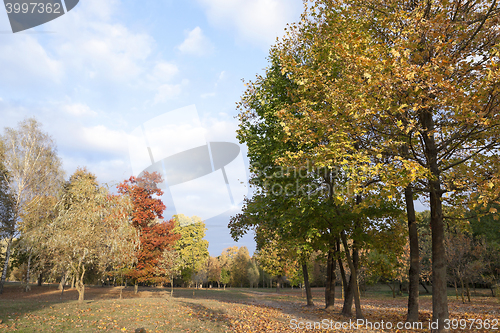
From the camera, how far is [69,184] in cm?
3772

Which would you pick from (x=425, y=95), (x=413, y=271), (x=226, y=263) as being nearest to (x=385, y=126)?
(x=425, y=95)

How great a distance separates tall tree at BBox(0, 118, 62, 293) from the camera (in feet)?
89.4

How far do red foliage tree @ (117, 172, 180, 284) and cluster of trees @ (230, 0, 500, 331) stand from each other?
11.9 metres

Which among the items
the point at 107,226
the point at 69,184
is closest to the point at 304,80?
the point at 107,226

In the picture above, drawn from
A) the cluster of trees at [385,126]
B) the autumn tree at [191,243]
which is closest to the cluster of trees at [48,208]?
the cluster of trees at [385,126]

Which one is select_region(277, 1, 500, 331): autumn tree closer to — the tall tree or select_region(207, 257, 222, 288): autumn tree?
the tall tree

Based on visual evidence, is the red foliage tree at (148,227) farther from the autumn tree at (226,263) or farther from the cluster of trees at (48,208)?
the autumn tree at (226,263)

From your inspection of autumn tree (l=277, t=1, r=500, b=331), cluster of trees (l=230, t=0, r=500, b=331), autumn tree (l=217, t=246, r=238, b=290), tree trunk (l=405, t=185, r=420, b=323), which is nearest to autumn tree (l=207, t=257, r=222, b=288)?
autumn tree (l=217, t=246, r=238, b=290)

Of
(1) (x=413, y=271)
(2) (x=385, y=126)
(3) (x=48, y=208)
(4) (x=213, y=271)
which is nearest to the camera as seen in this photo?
(2) (x=385, y=126)

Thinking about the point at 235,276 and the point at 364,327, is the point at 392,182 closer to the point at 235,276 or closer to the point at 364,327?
the point at 364,327

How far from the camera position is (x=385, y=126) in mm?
10500

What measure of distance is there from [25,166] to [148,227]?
13.4 metres

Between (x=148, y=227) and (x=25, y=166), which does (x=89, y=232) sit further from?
(x=25, y=166)

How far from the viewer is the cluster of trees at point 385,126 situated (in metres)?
7.63
